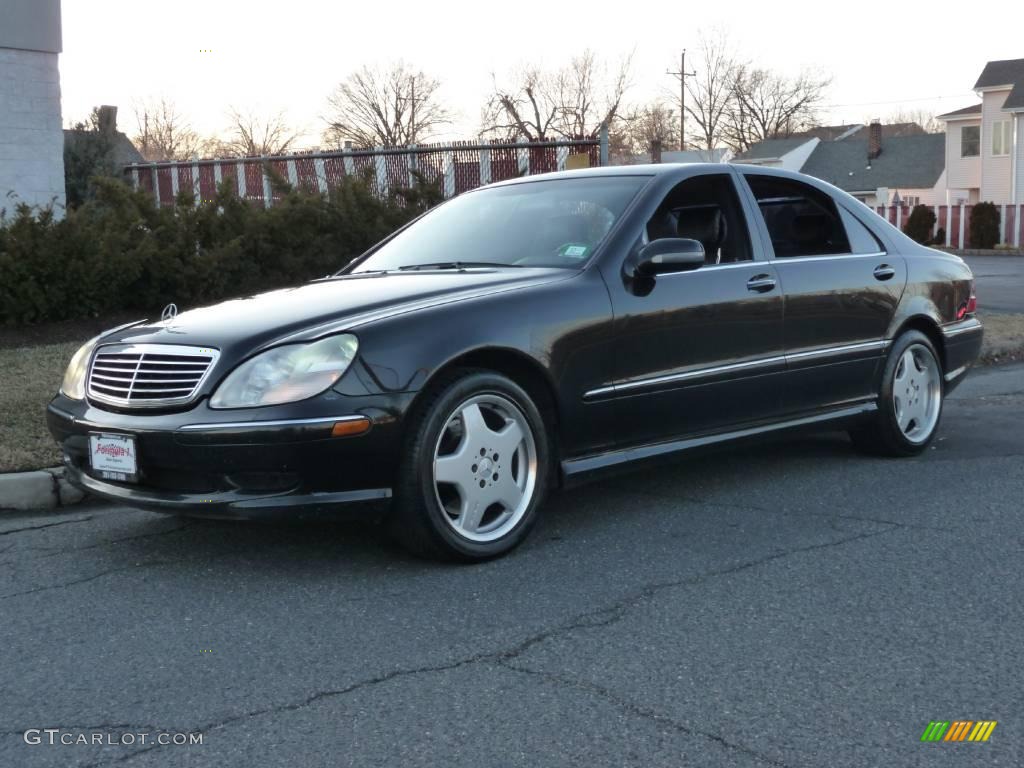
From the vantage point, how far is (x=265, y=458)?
14.0 ft

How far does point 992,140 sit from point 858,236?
47.5 meters

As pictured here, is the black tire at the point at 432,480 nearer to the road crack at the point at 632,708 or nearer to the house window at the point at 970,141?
the road crack at the point at 632,708

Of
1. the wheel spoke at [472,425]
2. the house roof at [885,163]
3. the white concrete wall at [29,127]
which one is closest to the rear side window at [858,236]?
the wheel spoke at [472,425]

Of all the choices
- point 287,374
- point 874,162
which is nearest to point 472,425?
point 287,374

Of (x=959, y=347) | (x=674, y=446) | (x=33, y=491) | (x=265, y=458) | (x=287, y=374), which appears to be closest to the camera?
(x=265, y=458)

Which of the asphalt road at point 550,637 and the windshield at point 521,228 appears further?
the windshield at point 521,228

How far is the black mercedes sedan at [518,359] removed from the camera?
14.3ft

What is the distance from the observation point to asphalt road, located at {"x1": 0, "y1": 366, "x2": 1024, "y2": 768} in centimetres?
311

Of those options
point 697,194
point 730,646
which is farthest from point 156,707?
point 697,194

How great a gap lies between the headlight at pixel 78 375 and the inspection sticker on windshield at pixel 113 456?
304mm

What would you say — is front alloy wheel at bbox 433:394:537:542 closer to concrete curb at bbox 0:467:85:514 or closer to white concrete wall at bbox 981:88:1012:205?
concrete curb at bbox 0:467:85:514

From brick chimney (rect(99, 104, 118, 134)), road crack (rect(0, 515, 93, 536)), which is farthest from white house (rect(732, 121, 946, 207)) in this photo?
road crack (rect(0, 515, 93, 536))

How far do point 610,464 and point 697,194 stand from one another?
4.96 ft

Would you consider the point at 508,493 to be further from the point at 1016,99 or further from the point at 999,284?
the point at 1016,99
